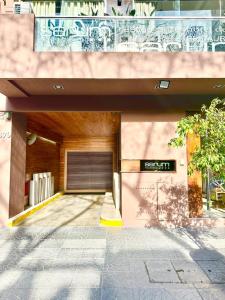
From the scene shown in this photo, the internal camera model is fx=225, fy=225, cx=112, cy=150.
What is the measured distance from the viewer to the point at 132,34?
520 cm

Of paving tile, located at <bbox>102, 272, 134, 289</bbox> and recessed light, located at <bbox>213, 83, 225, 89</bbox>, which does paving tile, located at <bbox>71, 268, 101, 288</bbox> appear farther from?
recessed light, located at <bbox>213, 83, 225, 89</bbox>

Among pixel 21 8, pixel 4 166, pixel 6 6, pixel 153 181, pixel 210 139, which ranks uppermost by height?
pixel 6 6

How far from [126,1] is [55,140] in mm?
6477

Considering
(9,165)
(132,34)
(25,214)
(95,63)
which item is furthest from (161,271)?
(132,34)

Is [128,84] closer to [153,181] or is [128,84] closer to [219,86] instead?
[219,86]

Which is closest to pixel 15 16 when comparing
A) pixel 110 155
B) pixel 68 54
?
pixel 68 54

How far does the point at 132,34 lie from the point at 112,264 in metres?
4.81

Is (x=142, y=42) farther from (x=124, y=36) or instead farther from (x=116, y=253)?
(x=116, y=253)

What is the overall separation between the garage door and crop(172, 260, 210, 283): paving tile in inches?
338

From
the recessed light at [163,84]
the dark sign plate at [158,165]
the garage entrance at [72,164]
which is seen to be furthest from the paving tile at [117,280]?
the recessed light at [163,84]

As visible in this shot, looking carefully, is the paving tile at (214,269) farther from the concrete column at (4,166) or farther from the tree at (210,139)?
the concrete column at (4,166)

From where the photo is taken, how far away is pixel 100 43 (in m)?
5.15

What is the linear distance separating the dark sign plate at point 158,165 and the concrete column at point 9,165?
3.41 meters

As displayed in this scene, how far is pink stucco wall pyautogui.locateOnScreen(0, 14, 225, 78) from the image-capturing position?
15.3 ft
